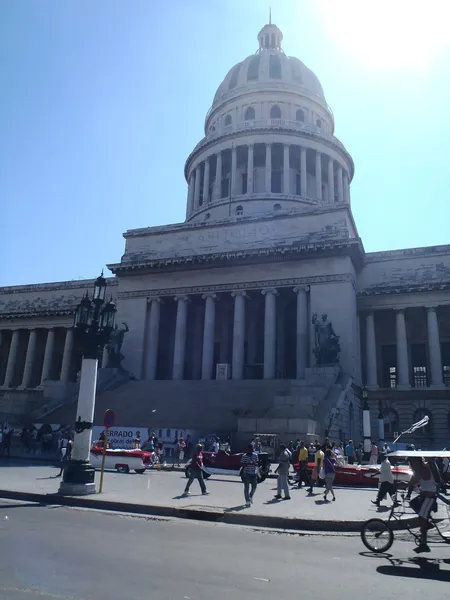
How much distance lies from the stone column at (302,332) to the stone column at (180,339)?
961 cm

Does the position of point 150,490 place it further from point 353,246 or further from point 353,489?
point 353,246

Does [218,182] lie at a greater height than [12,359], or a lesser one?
greater

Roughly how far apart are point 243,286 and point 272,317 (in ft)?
12.1

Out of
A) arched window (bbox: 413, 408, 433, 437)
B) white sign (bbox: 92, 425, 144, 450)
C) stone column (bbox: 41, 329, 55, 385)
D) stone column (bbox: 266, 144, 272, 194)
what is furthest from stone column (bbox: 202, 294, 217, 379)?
stone column (bbox: 41, 329, 55, 385)

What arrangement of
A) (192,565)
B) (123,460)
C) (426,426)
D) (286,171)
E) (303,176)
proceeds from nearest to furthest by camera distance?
1. (192,565)
2. (123,460)
3. (426,426)
4. (286,171)
5. (303,176)

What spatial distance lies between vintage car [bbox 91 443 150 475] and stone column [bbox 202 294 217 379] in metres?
18.1

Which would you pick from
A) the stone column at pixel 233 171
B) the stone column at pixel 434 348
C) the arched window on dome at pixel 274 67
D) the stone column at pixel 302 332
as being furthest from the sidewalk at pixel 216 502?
the arched window on dome at pixel 274 67

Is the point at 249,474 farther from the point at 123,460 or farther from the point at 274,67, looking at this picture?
the point at 274,67

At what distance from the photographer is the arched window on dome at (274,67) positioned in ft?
217

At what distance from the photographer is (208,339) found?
43.2 metres

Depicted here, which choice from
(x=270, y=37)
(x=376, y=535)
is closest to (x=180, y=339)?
(x=376, y=535)

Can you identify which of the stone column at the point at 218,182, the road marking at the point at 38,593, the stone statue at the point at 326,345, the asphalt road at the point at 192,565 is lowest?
the road marking at the point at 38,593

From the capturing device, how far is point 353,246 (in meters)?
40.7

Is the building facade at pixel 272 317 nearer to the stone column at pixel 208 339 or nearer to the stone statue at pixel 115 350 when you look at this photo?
the stone column at pixel 208 339
